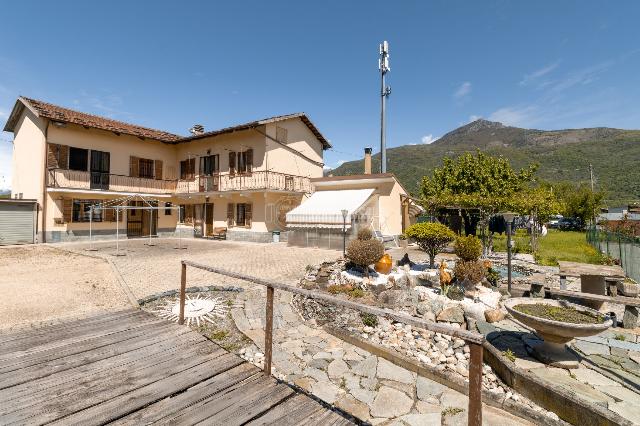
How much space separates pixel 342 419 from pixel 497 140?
181 metres

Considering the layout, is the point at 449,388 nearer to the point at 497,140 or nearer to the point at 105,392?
the point at 105,392

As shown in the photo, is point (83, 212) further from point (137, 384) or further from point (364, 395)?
point (364, 395)

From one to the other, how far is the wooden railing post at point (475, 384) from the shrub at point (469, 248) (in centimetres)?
849

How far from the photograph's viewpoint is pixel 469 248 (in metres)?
9.93

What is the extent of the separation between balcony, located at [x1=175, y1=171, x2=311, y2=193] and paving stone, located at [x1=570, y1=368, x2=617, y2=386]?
707 inches

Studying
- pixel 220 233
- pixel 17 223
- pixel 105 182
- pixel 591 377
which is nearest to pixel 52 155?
pixel 105 182

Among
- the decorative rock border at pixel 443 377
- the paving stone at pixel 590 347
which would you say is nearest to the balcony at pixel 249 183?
the decorative rock border at pixel 443 377

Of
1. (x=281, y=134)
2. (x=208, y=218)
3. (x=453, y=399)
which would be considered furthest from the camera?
(x=208, y=218)

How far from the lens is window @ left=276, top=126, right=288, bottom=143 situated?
23062 millimetres

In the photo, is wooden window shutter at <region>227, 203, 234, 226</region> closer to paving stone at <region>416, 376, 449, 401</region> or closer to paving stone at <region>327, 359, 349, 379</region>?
paving stone at <region>327, 359, 349, 379</region>

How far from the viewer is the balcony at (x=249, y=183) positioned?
21297 mm

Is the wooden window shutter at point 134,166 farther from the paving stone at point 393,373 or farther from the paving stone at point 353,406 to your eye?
the paving stone at point 353,406

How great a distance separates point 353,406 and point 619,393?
3820 mm

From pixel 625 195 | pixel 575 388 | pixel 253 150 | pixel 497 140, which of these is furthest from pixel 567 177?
pixel 575 388
